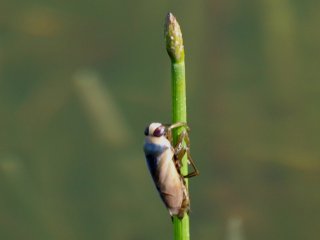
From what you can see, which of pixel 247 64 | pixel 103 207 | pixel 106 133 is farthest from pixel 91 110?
pixel 247 64

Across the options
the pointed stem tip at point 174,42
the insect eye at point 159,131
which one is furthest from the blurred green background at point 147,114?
the pointed stem tip at point 174,42

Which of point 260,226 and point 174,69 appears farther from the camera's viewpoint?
point 260,226

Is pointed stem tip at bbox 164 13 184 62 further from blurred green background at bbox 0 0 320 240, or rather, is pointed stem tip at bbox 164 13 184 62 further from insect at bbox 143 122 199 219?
blurred green background at bbox 0 0 320 240

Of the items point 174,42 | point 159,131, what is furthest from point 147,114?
point 174,42

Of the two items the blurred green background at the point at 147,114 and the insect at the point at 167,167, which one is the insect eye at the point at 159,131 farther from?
the blurred green background at the point at 147,114

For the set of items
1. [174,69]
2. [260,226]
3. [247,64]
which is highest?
[174,69]

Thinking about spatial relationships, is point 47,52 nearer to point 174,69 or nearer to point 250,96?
point 250,96

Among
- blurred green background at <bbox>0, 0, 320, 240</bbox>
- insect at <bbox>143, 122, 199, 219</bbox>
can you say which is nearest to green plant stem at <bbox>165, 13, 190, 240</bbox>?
insect at <bbox>143, 122, 199, 219</bbox>

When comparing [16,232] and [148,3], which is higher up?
[148,3]
